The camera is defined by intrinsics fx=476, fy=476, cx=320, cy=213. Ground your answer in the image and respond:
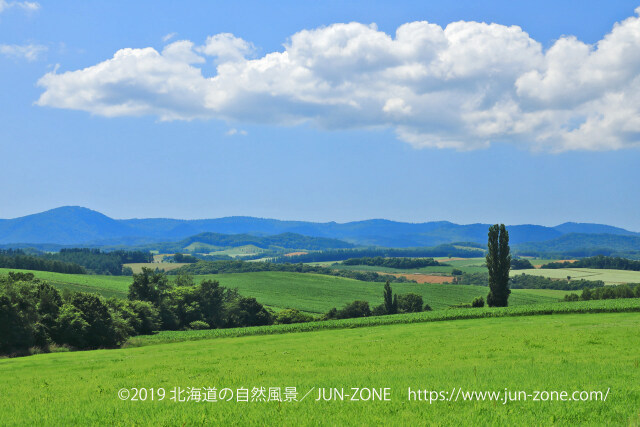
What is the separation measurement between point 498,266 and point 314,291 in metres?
97.2

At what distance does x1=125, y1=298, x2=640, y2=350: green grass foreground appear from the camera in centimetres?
6775

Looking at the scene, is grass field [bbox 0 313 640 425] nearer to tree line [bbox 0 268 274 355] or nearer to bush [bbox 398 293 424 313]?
tree line [bbox 0 268 274 355]

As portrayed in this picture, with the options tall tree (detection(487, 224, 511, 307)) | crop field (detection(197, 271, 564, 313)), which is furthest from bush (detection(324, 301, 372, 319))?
tall tree (detection(487, 224, 511, 307))

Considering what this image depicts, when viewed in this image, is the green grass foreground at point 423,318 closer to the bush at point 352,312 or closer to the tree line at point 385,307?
the tree line at point 385,307

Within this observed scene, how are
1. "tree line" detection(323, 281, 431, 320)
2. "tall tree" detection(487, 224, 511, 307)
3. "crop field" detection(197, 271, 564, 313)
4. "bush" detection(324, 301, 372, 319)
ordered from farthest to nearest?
"crop field" detection(197, 271, 564, 313) < "tree line" detection(323, 281, 431, 320) < "bush" detection(324, 301, 372, 319) < "tall tree" detection(487, 224, 511, 307)

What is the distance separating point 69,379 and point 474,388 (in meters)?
23.6

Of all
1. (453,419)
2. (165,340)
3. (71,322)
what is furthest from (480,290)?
(453,419)

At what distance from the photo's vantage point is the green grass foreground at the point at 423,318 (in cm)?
6775

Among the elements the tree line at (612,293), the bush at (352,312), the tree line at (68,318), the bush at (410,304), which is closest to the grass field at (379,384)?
the tree line at (68,318)

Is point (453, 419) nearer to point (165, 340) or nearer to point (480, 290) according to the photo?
point (165, 340)

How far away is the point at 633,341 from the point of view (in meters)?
30.6

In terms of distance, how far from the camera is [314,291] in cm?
17538

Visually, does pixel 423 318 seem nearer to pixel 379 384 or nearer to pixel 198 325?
pixel 198 325

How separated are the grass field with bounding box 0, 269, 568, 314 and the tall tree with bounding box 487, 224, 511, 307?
54.9 m
